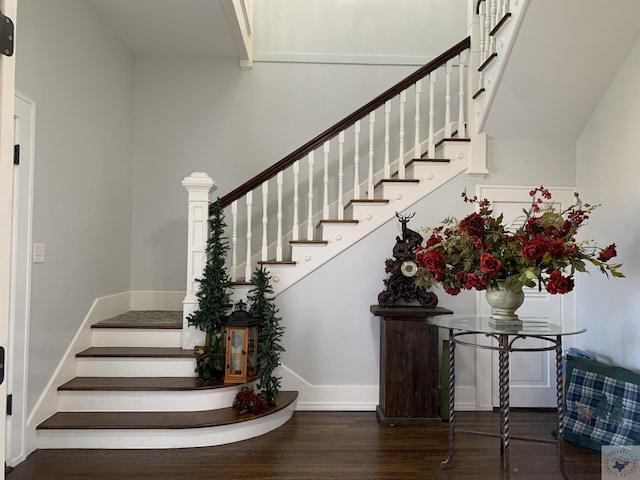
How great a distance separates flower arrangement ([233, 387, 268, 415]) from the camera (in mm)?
3223

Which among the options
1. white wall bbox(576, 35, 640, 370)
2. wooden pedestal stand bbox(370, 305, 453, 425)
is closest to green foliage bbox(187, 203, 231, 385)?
wooden pedestal stand bbox(370, 305, 453, 425)

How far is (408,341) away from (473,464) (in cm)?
95

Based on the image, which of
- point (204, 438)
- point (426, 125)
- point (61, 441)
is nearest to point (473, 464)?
point (204, 438)

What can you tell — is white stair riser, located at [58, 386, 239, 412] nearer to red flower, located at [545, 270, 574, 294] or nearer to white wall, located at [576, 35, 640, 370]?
red flower, located at [545, 270, 574, 294]

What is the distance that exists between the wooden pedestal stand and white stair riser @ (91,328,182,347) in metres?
1.68

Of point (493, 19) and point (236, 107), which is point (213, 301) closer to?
point (236, 107)

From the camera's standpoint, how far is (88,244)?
370cm

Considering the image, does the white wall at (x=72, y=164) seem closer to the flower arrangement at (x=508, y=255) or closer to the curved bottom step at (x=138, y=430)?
the curved bottom step at (x=138, y=430)

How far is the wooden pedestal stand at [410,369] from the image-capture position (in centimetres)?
346

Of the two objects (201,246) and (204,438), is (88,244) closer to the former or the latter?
(201,246)

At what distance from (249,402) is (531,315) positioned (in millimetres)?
2474

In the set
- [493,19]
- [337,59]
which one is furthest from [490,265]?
[337,59]

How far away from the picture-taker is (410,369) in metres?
3.48

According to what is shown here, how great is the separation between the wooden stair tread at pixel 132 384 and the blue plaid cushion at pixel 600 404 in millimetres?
2478
